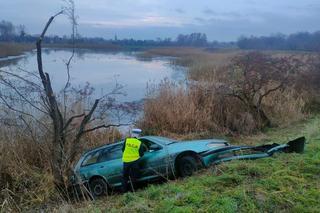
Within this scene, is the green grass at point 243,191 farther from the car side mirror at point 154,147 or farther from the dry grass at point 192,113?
the dry grass at point 192,113

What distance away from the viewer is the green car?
818 centimetres

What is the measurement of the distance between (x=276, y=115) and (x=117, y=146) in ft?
33.7

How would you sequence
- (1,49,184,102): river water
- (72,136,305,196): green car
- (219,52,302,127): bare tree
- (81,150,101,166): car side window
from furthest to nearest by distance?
(1,49,184,102): river water
(219,52,302,127): bare tree
(81,150,101,166): car side window
(72,136,305,196): green car

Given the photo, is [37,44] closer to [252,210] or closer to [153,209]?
[153,209]

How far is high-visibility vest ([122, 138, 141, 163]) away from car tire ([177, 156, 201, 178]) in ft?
2.76

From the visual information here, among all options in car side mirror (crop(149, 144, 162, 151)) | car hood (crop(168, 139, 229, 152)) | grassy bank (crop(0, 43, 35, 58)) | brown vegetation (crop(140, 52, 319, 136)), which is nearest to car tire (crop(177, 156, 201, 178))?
car hood (crop(168, 139, 229, 152))

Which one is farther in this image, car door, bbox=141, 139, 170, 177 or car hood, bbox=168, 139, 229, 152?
car hood, bbox=168, 139, 229, 152

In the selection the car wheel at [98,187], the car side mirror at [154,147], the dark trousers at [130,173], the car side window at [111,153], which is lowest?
the car wheel at [98,187]

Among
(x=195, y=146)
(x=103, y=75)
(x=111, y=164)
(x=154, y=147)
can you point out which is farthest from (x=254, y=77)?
(x=103, y=75)

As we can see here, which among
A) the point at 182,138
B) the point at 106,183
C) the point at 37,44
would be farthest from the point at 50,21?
the point at 182,138

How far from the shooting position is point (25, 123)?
1020 centimetres

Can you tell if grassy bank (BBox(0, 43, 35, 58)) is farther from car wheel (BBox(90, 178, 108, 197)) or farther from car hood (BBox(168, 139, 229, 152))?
car hood (BBox(168, 139, 229, 152))

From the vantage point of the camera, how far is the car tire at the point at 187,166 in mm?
8047

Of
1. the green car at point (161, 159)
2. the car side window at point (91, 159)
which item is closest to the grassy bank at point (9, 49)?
the car side window at point (91, 159)
